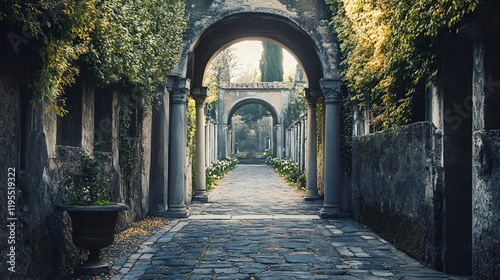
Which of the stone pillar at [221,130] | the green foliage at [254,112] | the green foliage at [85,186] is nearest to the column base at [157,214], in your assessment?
the green foliage at [85,186]

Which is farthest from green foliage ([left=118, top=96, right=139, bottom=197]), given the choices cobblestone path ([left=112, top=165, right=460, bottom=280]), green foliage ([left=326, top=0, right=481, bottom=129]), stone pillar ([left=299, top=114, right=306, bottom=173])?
stone pillar ([left=299, top=114, right=306, bottom=173])

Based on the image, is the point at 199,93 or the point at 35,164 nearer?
the point at 35,164

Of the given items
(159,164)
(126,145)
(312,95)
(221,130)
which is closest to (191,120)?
(312,95)

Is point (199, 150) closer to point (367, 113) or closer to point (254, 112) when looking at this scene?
point (367, 113)

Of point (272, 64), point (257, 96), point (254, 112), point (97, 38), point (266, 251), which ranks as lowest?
point (266, 251)

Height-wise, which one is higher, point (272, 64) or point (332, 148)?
point (272, 64)

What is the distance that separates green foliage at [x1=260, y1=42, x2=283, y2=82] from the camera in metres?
53.4

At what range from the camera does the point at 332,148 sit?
11.9 meters

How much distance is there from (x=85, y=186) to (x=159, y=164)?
487 cm

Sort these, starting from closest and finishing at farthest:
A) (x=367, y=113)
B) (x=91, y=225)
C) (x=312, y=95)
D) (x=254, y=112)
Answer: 1. (x=91, y=225)
2. (x=367, y=113)
3. (x=312, y=95)
4. (x=254, y=112)

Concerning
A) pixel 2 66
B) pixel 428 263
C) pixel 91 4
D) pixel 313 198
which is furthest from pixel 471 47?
pixel 313 198

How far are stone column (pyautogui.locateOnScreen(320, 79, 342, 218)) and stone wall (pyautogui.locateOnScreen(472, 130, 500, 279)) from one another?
6137mm

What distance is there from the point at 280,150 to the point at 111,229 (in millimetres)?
32607

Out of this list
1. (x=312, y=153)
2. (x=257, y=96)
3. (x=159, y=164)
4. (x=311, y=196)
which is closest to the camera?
(x=159, y=164)
